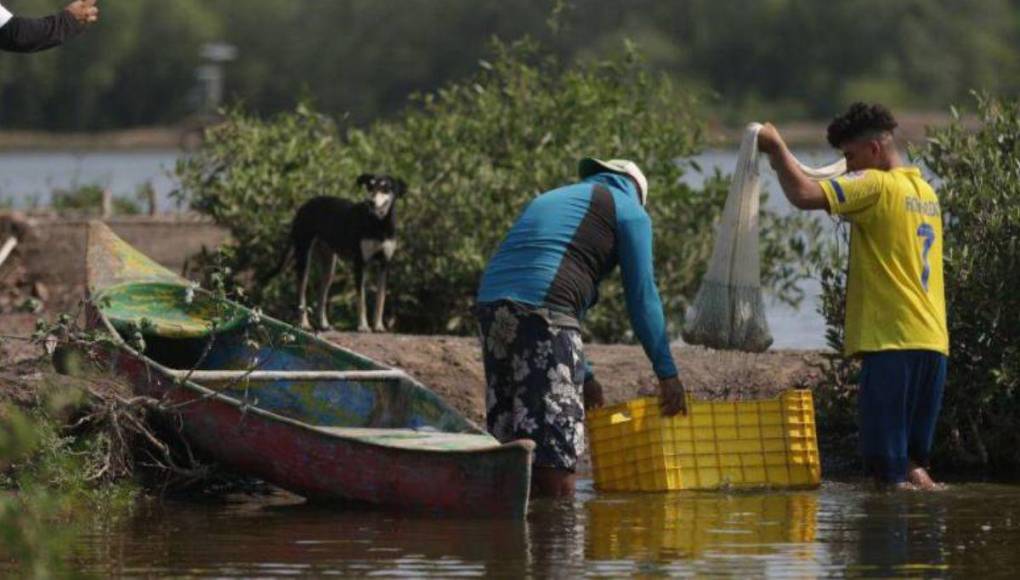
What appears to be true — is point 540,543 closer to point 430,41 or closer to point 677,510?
point 677,510

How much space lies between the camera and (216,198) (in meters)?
16.3

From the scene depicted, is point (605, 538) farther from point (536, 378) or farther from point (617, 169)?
point (617, 169)

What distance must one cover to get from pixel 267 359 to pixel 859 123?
3.01 meters

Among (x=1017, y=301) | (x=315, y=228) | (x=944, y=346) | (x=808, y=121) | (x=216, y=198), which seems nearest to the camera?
(x=944, y=346)

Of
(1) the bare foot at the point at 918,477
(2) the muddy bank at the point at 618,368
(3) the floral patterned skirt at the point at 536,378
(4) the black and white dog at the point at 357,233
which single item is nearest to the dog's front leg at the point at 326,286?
(4) the black and white dog at the point at 357,233

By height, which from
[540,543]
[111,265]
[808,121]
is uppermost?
[808,121]

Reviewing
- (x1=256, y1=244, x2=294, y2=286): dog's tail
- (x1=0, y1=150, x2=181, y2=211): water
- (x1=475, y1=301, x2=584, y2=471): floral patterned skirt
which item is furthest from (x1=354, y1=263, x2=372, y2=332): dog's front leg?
(x1=0, y1=150, x2=181, y2=211): water

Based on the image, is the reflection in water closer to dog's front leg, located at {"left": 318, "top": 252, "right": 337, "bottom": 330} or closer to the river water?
the river water

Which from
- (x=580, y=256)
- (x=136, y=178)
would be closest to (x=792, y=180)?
(x=580, y=256)

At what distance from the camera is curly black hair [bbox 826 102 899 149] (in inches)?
400

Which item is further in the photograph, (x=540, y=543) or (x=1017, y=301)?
(x=1017, y=301)

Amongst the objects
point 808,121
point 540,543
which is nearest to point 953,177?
point 540,543

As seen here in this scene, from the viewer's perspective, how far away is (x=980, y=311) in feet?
38.2

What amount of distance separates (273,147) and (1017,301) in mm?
6704
